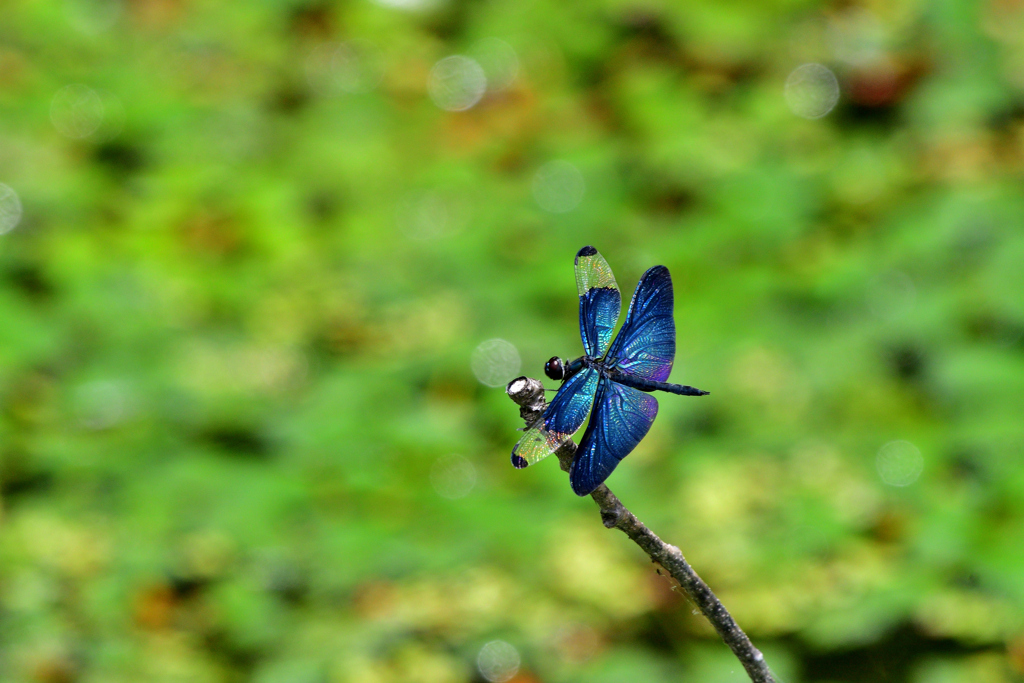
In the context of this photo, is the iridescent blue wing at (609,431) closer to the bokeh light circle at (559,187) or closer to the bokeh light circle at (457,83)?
the bokeh light circle at (559,187)

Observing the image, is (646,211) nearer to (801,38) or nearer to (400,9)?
(801,38)

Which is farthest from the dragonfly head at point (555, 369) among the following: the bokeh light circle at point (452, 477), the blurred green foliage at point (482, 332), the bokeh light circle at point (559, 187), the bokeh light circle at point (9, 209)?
the bokeh light circle at point (9, 209)

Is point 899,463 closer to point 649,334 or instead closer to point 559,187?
point 559,187

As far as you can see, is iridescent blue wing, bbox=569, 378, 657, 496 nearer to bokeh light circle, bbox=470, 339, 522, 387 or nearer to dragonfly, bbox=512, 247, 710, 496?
dragonfly, bbox=512, 247, 710, 496

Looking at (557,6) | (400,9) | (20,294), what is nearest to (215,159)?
(20,294)

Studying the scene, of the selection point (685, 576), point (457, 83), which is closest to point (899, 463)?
point (685, 576)

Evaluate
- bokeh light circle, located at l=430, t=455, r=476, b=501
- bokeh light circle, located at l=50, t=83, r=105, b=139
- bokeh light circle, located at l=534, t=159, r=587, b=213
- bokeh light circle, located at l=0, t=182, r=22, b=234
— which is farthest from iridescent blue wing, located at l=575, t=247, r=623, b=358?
bokeh light circle, located at l=50, t=83, r=105, b=139
